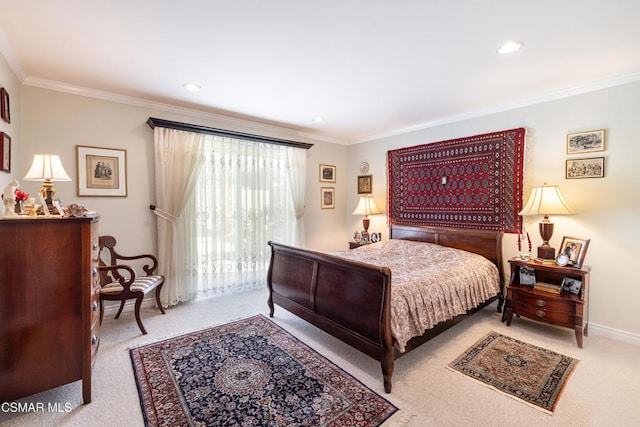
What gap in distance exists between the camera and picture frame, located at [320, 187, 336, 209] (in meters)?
5.05

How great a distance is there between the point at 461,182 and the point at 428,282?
196cm

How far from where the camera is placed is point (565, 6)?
5.51 feet

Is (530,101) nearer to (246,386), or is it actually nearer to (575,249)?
(575,249)

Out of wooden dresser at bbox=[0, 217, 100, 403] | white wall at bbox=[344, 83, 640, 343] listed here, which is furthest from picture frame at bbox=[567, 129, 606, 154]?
wooden dresser at bbox=[0, 217, 100, 403]

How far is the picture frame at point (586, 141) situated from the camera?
2740mm

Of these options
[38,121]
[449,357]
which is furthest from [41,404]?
[449,357]

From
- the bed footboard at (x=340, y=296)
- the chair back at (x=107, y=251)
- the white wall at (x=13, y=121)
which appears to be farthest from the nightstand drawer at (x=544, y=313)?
the white wall at (x=13, y=121)

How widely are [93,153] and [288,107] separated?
2.27 metres

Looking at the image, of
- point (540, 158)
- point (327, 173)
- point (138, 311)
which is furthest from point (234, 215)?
point (540, 158)

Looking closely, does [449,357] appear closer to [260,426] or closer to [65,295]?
[260,426]

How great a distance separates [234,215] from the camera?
155 inches

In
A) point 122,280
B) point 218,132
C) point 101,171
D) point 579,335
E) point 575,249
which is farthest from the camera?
point 218,132

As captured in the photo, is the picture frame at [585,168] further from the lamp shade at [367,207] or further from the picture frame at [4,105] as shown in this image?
the picture frame at [4,105]

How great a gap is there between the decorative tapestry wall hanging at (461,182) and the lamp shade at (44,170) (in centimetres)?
401
